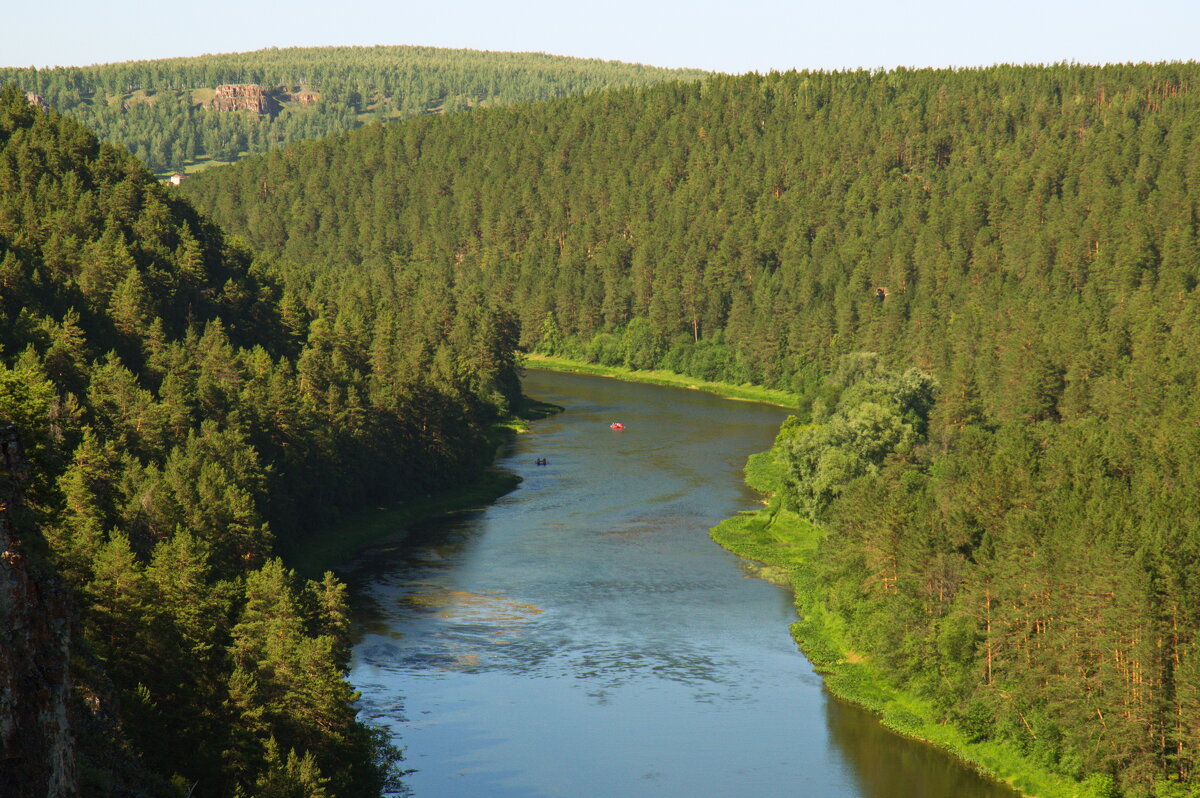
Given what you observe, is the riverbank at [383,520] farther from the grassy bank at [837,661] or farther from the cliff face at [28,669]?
the cliff face at [28,669]

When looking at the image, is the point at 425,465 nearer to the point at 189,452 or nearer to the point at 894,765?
the point at 189,452

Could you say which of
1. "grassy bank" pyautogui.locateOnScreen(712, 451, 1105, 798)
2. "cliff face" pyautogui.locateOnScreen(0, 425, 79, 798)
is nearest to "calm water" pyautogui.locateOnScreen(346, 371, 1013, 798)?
"grassy bank" pyautogui.locateOnScreen(712, 451, 1105, 798)

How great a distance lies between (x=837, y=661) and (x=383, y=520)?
42649 mm

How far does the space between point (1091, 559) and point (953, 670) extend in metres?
9.46

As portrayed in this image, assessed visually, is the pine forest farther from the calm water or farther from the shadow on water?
the calm water

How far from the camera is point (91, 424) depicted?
83.8 m

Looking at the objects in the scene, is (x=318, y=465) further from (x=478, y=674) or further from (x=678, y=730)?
(x=678, y=730)

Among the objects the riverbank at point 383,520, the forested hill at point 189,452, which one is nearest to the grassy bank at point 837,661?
the riverbank at point 383,520

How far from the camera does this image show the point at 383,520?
105 metres

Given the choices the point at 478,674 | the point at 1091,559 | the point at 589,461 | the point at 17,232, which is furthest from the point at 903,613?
the point at 17,232

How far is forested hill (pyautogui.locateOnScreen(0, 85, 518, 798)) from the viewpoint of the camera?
4315cm

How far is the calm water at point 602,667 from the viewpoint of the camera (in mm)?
61094

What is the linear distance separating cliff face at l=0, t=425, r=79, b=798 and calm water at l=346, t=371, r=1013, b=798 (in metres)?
27.6

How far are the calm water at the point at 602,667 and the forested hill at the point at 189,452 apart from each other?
5.40 m
